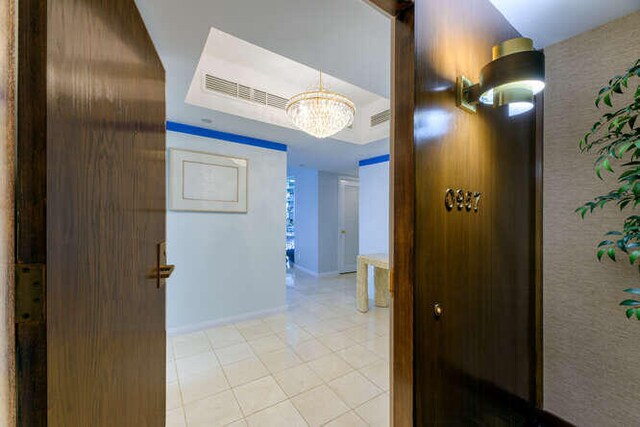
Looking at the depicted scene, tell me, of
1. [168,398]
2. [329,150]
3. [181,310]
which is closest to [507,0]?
[329,150]

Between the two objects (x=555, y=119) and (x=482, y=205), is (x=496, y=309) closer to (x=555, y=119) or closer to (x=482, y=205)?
(x=482, y=205)

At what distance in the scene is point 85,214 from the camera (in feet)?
2.00

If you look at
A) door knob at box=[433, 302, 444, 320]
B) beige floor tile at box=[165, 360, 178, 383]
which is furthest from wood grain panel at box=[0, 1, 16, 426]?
beige floor tile at box=[165, 360, 178, 383]

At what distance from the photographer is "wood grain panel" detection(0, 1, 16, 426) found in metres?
0.46

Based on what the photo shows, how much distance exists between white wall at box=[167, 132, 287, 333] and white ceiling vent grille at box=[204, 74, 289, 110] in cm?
70

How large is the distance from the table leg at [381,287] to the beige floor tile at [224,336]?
6.43 feet

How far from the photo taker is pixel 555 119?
1558 mm

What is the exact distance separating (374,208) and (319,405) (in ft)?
10.5

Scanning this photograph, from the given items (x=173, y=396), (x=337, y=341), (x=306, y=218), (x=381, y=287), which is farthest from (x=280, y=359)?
(x=306, y=218)

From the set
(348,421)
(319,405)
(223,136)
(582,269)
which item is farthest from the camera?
(223,136)

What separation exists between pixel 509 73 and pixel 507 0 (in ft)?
2.24

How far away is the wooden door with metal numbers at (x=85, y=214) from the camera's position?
1.55ft

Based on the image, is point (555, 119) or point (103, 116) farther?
point (555, 119)

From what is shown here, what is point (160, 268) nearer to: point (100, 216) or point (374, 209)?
point (100, 216)
